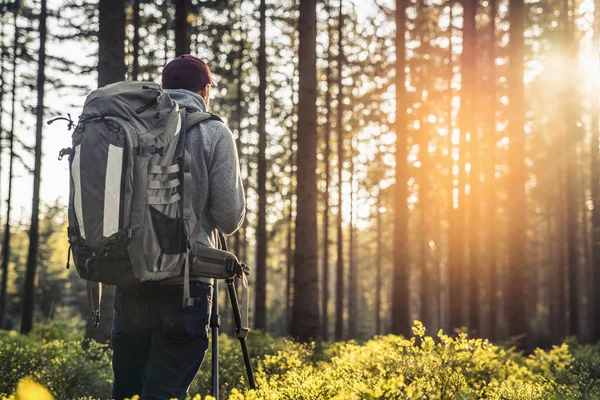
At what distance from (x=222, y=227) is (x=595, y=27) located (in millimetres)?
18397

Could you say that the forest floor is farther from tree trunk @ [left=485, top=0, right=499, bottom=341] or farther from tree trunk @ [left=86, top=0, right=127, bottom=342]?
tree trunk @ [left=485, top=0, right=499, bottom=341]

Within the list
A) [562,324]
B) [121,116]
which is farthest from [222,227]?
[562,324]

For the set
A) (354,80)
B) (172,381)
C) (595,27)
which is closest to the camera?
(172,381)

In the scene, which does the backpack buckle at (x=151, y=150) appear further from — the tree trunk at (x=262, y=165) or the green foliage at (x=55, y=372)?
the tree trunk at (x=262, y=165)

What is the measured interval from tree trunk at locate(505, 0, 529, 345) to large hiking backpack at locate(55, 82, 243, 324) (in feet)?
38.7

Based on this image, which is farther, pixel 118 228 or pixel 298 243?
pixel 298 243

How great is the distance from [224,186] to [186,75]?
0.82 metres

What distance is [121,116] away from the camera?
3197 millimetres

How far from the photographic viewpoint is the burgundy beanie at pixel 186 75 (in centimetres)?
369

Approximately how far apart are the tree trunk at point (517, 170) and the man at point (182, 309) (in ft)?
37.7

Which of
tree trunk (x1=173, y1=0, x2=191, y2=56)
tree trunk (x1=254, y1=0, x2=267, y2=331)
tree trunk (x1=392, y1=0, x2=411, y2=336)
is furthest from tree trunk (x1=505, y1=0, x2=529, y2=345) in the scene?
tree trunk (x1=254, y1=0, x2=267, y2=331)

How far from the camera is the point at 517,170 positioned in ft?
44.9

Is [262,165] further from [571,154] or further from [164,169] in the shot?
[164,169]

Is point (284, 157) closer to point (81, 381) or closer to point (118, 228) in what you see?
point (81, 381)
